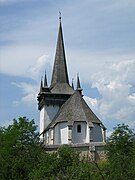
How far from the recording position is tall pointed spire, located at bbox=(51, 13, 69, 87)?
2768 inches

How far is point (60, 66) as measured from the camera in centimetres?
7156

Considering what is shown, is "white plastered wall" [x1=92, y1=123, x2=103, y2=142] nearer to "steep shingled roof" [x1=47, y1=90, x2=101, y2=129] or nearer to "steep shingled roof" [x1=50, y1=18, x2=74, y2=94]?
"steep shingled roof" [x1=47, y1=90, x2=101, y2=129]

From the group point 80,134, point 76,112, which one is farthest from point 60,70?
point 80,134

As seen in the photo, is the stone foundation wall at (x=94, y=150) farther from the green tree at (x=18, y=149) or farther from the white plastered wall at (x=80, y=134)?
the white plastered wall at (x=80, y=134)

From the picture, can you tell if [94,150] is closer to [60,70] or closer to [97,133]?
[97,133]

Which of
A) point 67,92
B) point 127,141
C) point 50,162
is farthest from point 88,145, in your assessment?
point 50,162

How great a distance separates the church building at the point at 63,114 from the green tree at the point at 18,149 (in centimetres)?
312

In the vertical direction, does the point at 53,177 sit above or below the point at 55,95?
below

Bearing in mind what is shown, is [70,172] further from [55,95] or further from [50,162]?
[55,95]

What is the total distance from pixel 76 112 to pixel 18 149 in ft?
72.0

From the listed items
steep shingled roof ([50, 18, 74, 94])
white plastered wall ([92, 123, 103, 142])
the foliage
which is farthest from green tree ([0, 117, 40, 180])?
steep shingled roof ([50, 18, 74, 94])

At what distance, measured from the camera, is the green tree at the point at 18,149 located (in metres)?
27.1

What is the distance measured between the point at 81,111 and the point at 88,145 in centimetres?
1109

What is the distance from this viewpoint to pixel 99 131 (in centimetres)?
5941
